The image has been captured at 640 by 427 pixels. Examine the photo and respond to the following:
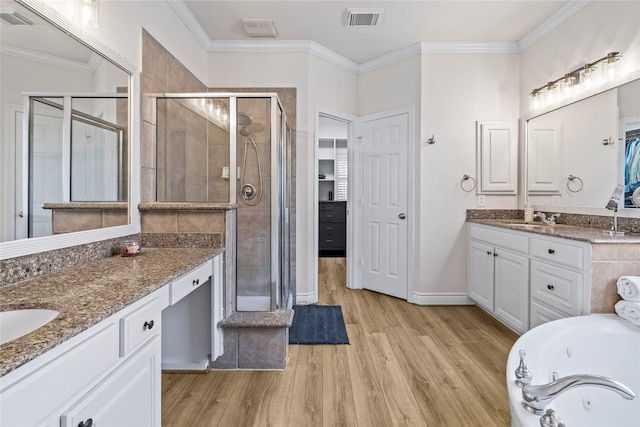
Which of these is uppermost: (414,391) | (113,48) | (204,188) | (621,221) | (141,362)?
(113,48)

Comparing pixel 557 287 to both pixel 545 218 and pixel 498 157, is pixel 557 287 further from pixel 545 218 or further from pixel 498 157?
pixel 498 157

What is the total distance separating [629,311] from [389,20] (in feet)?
8.67

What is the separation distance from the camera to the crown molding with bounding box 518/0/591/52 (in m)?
2.48

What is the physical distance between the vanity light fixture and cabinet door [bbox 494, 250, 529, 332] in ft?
4.53

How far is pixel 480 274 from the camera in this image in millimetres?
2898

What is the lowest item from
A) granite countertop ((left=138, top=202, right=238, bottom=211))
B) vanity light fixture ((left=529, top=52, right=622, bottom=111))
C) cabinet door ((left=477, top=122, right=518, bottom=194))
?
granite countertop ((left=138, top=202, right=238, bottom=211))

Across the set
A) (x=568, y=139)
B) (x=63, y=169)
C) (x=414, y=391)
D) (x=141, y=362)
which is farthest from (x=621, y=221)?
(x=63, y=169)

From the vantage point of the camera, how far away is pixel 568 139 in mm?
2559

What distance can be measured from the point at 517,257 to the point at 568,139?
43.2 inches

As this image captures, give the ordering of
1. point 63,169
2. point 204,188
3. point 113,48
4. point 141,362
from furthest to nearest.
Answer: point 204,188
point 113,48
point 63,169
point 141,362

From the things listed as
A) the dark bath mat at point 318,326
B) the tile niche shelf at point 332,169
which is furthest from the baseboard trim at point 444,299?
the tile niche shelf at point 332,169

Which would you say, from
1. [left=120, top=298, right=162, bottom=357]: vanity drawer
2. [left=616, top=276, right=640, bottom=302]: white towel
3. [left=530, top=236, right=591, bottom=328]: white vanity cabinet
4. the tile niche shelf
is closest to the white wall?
[left=530, top=236, right=591, bottom=328]: white vanity cabinet

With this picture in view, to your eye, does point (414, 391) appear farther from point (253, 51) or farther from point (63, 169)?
point (253, 51)

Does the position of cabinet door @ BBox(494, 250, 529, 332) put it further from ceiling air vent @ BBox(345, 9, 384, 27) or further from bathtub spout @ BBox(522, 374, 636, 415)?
ceiling air vent @ BBox(345, 9, 384, 27)
